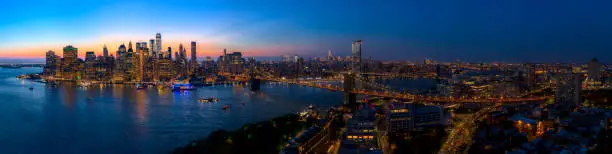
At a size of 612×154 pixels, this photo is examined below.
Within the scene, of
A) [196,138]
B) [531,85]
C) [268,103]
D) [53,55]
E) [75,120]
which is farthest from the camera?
[53,55]

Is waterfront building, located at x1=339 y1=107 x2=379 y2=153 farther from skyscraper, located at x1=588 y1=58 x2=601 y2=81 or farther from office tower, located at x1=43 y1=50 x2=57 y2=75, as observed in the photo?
office tower, located at x1=43 y1=50 x2=57 y2=75

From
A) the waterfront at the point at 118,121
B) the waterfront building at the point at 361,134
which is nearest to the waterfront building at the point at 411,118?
the waterfront building at the point at 361,134

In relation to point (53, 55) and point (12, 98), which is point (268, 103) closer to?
point (12, 98)

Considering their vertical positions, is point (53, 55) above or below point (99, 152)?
above

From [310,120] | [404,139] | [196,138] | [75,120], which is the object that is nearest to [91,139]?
[196,138]

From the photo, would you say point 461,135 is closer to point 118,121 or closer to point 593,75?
point 118,121

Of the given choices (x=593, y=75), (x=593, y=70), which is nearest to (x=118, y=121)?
(x=593, y=75)
